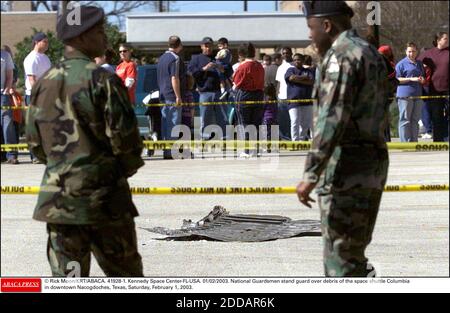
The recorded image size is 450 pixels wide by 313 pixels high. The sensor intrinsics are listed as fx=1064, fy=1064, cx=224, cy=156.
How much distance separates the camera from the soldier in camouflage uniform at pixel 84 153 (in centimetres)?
533

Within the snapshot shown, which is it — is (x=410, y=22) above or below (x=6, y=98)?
above

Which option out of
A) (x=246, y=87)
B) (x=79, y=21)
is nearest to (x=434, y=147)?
(x=246, y=87)

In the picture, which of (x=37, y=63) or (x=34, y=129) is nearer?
(x=34, y=129)

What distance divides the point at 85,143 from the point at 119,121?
0.79 ft

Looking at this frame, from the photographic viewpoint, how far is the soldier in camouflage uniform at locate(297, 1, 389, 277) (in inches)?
208

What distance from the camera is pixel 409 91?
651 inches

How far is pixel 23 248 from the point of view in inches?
372

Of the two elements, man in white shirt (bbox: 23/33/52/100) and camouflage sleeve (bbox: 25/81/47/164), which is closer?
camouflage sleeve (bbox: 25/81/47/164)

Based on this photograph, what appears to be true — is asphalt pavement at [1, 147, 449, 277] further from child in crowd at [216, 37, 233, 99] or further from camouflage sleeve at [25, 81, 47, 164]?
camouflage sleeve at [25, 81, 47, 164]

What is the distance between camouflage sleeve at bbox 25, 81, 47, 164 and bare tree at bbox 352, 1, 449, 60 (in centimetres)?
3145

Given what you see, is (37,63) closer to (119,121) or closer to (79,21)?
(79,21)

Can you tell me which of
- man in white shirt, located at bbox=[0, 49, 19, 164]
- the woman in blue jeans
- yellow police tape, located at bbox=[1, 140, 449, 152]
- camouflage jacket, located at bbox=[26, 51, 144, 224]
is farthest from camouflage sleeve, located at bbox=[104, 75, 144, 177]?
the woman in blue jeans

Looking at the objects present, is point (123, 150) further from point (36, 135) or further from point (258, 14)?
point (258, 14)
